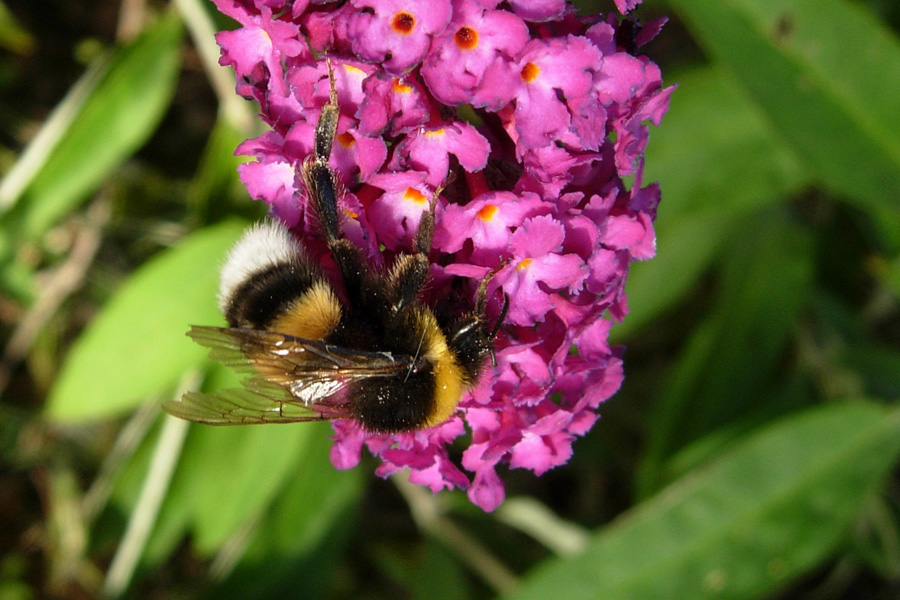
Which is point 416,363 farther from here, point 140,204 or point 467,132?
point 140,204

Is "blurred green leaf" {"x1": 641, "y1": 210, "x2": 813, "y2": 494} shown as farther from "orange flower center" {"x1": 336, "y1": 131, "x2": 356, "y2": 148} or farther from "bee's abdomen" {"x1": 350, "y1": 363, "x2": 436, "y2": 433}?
"orange flower center" {"x1": 336, "y1": 131, "x2": 356, "y2": 148}

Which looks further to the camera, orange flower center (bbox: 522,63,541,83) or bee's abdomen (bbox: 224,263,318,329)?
bee's abdomen (bbox: 224,263,318,329)

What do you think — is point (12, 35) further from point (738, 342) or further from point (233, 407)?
point (738, 342)

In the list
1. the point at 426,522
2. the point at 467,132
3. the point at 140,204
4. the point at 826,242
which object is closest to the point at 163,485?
the point at 426,522

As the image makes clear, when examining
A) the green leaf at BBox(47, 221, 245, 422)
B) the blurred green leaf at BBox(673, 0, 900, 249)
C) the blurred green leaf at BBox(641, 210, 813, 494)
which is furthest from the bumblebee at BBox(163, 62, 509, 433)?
the blurred green leaf at BBox(641, 210, 813, 494)

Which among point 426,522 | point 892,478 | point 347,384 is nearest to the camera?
point 347,384

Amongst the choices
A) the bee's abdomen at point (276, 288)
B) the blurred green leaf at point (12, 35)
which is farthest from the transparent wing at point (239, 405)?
the blurred green leaf at point (12, 35)
